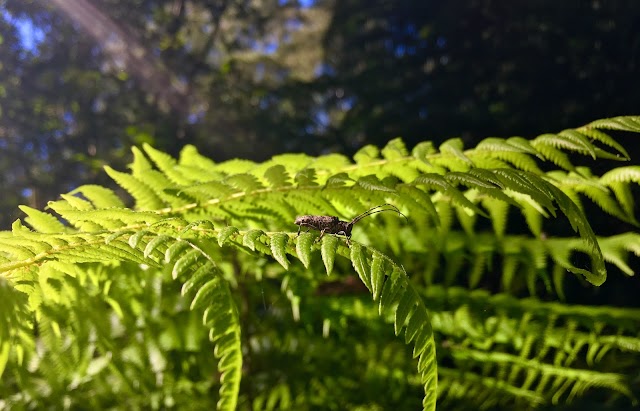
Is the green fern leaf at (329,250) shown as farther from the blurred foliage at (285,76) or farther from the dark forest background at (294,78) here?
the blurred foliage at (285,76)

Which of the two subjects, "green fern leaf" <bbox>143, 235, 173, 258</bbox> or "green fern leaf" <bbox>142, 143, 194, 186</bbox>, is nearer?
"green fern leaf" <bbox>143, 235, 173, 258</bbox>

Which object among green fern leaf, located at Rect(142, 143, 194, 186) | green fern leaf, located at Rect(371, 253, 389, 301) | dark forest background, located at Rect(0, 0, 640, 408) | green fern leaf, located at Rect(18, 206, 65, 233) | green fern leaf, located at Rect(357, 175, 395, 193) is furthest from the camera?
dark forest background, located at Rect(0, 0, 640, 408)

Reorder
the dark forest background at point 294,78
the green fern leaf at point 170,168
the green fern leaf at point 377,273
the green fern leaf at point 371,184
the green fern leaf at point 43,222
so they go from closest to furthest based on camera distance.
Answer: the green fern leaf at point 377,273 → the green fern leaf at point 371,184 → the green fern leaf at point 43,222 → the green fern leaf at point 170,168 → the dark forest background at point 294,78

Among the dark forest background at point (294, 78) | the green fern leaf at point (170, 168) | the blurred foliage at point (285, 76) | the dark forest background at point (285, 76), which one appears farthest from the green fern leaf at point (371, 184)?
the blurred foliage at point (285, 76)

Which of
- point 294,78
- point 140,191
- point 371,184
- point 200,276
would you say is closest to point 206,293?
point 200,276

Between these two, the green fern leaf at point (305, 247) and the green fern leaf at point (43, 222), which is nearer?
the green fern leaf at point (305, 247)

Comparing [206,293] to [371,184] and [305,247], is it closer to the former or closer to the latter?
[305,247]

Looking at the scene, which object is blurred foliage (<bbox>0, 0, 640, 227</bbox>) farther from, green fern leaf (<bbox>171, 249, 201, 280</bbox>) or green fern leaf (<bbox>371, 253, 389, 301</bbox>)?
green fern leaf (<bbox>171, 249, 201, 280</bbox>)

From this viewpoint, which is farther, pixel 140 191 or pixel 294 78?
pixel 294 78

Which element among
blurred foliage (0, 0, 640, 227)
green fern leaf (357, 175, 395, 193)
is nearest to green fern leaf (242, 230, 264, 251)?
green fern leaf (357, 175, 395, 193)

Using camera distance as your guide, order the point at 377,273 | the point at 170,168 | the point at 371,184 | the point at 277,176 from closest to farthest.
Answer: the point at 377,273
the point at 371,184
the point at 277,176
the point at 170,168

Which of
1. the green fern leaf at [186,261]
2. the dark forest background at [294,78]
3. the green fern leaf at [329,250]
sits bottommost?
the green fern leaf at [329,250]
